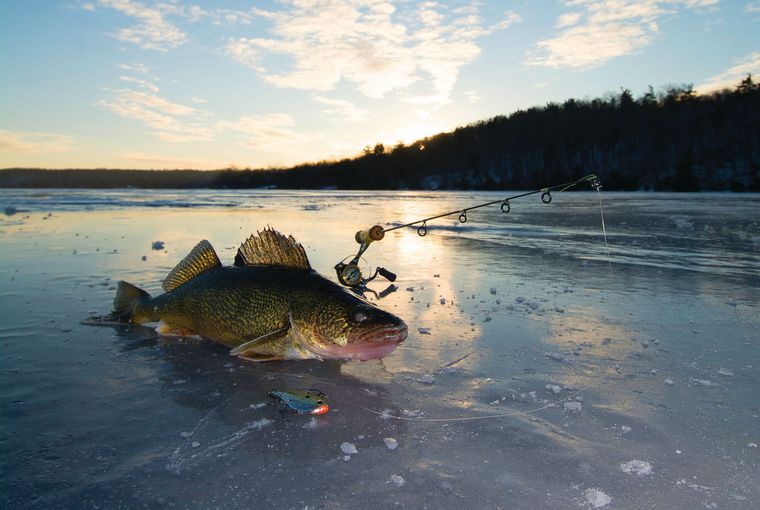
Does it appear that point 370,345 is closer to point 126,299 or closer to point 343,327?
point 343,327

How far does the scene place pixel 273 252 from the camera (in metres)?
4.25

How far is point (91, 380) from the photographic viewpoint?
3533mm

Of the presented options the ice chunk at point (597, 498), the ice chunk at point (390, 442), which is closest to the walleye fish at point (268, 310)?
the ice chunk at point (390, 442)

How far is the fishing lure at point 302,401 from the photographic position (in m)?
3.02

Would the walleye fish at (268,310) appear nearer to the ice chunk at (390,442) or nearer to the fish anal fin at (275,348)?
the fish anal fin at (275,348)

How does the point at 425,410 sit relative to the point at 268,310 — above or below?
below

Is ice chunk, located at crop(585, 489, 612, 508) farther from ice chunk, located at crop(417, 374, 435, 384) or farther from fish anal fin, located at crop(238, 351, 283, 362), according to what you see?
fish anal fin, located at crop(238, 351, 283, 362)

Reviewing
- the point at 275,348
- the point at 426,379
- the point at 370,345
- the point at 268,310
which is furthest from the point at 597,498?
the point at 268,310

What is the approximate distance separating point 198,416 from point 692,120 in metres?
105

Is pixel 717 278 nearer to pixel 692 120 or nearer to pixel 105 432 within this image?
pixel 105 432

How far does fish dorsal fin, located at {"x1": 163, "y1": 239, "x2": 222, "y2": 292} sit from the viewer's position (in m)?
4.65

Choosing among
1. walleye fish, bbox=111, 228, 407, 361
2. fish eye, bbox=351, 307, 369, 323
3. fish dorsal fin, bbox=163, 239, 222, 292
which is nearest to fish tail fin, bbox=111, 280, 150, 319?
walleye fish, bbox=111, 228, 407, 361

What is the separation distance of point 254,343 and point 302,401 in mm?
720

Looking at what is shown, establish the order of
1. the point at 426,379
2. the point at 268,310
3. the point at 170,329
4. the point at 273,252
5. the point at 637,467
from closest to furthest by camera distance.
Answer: the point at 637,467 < the point at 426,379 < the point at 268,310 < the point at 273,252 < the point at 170,329
